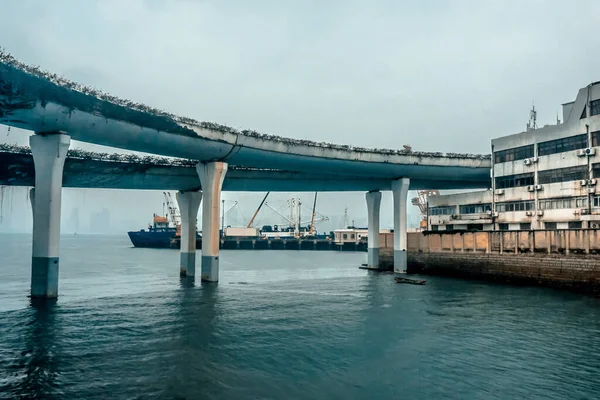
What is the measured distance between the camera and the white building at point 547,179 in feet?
208

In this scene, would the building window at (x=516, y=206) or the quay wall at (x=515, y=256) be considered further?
the building window at (x=516, y=206)

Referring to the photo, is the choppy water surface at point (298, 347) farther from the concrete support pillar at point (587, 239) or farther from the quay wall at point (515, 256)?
the concrete support pillar at point (587, 239)

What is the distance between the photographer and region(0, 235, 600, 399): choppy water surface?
20594 mm

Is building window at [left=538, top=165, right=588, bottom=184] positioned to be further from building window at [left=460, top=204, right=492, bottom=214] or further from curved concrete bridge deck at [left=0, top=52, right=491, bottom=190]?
curved concrete bridge deck at [left=0, top=52, right=491, bottom=190]

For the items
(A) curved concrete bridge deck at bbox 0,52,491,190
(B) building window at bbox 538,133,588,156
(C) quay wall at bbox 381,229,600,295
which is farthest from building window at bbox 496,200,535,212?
(A) curved concrete bridge deck at bbox 0,52,491,190

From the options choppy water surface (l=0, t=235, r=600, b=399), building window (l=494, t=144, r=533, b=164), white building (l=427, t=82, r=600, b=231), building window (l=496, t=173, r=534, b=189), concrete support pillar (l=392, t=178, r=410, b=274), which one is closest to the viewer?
choppy water surface (l=0, t=235, r=600, b=399)

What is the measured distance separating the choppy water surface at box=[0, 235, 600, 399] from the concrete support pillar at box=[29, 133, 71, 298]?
101 inches

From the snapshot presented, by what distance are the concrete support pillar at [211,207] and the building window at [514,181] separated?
4960cm

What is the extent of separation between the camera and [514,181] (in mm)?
75875

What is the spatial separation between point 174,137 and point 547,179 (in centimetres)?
5670

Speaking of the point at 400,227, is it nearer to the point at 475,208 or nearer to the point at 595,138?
the point at 475,208

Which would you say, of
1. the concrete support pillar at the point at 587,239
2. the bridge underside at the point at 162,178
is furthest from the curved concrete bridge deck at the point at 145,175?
the concrete support pillar at the point at 587,239

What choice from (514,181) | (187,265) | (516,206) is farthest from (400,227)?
(187,265)

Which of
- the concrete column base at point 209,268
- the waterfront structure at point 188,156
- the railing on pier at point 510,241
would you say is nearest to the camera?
the waterfront structure at point 188,156
